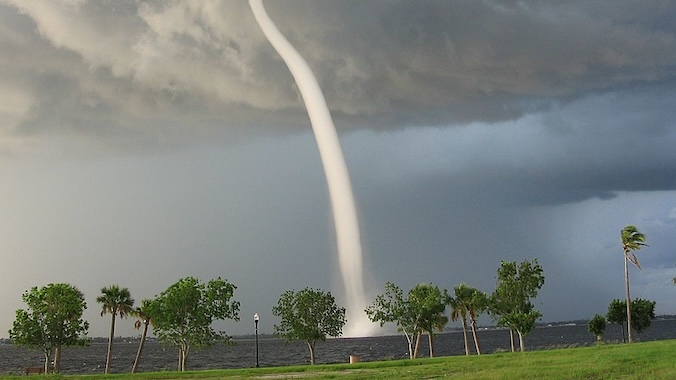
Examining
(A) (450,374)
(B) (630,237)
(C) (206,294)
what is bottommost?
(A) (450,374)

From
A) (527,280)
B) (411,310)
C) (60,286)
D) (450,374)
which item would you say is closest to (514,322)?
(527,280)

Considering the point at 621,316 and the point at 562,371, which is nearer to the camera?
the point at 562,371

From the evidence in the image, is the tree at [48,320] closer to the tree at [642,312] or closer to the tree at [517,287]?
the tree at [517,287]

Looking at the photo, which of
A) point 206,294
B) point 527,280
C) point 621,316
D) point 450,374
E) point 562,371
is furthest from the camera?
point 621,316

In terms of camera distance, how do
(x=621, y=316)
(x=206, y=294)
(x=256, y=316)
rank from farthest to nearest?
(x=621, y=316) < (x=206, y=294) < (x=256, y=316)

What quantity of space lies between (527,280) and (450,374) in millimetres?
40573

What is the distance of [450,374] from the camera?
35562mm

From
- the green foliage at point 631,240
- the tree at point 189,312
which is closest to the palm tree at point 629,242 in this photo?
the green foliage at point 631,240

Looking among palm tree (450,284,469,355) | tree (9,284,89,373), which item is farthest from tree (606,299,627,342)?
tree (9,284,89,373)

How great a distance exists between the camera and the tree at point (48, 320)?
2618 inches

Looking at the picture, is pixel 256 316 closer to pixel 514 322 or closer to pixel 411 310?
pixel 411 310

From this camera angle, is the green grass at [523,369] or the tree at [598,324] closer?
the green grass at [523,369]

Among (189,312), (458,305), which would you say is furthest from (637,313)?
(189,312)

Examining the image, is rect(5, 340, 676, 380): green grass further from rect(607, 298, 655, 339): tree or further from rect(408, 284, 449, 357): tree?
rect(607, 298, 655, 339): tree
